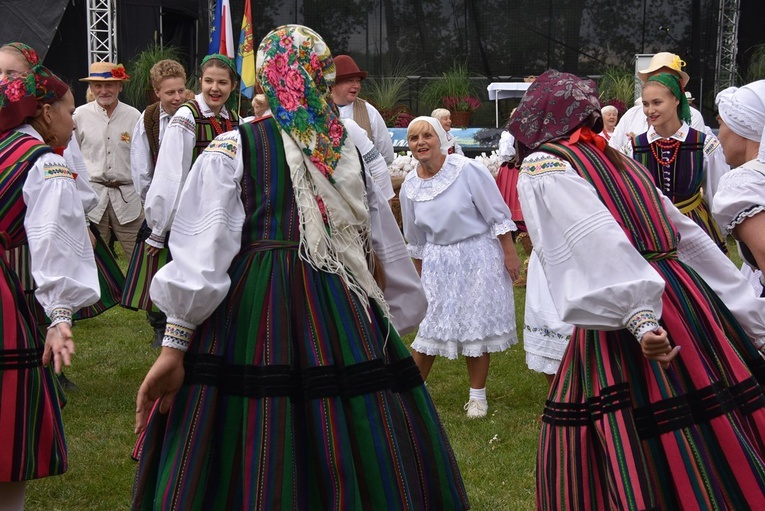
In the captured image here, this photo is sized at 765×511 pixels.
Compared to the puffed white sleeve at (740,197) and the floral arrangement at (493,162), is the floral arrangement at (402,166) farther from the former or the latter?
the puffed white sleeve at (740,197)

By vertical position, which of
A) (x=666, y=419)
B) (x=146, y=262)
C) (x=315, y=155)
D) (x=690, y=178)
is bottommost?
(x=146, y=262)

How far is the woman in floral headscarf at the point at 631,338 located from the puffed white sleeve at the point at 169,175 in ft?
9.84

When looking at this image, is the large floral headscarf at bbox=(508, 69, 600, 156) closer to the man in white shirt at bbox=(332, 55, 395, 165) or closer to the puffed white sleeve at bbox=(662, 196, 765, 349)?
the puffed white sleeve at bbox=(662, 196, 765, 349)

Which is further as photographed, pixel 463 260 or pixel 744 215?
pixel 463 260

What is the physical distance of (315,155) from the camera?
312cm

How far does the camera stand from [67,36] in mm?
14508

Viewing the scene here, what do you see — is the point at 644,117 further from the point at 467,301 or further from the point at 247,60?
the point at 247,60

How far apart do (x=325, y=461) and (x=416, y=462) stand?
12.7 inches

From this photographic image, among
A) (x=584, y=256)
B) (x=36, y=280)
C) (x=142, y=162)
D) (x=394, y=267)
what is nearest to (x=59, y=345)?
(x=36, y=280)

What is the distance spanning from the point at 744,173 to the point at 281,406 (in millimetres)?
1566

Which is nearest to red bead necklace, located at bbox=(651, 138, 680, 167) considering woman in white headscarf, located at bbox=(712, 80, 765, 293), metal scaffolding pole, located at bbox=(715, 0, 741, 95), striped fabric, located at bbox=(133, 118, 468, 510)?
woman in white headscarf, located at bbox=(712, 80, 765, 293)

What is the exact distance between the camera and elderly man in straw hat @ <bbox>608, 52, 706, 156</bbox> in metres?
6.81

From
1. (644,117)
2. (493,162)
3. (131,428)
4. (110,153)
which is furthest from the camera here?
(493,162)

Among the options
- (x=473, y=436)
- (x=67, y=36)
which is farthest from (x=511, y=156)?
(x=67, y=36)
